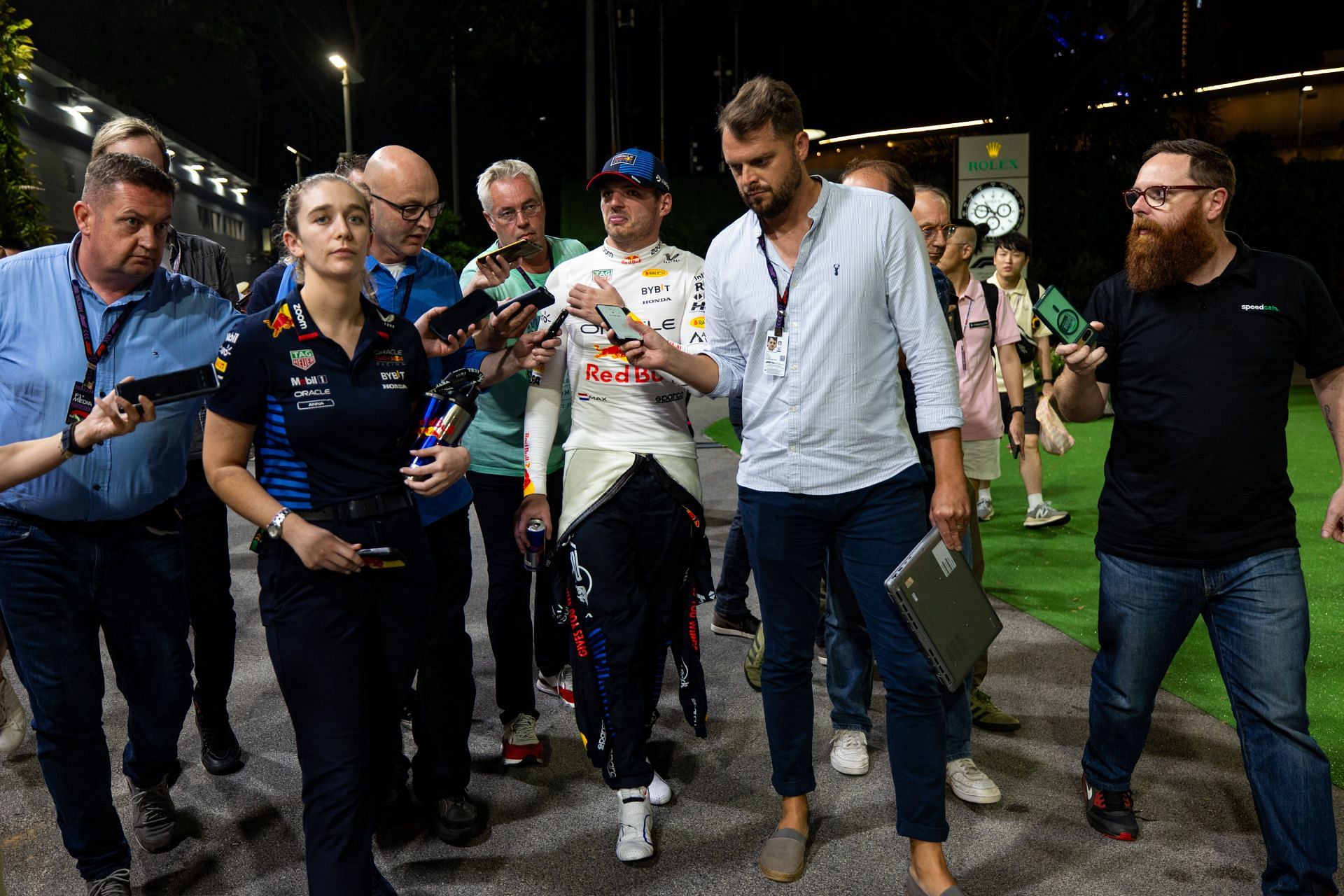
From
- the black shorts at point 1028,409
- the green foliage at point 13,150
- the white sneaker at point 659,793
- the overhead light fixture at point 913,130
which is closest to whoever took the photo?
the white sneaker at point 659,793

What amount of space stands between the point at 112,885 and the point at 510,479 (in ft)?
6.40

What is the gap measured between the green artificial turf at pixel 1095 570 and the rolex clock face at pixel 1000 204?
9.40 ft

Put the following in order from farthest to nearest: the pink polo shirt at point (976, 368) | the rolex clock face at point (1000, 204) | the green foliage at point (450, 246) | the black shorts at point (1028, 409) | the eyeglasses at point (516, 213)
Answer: the green foliage at point (450, 246)
the rolex clock face at point (1000, 204)
the black shorts at point (1028, 409)
the pink polo shirt at point (976, 368)
the eyeglasses at point (516, 213)

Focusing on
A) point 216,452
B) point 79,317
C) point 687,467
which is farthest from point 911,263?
point 79,317

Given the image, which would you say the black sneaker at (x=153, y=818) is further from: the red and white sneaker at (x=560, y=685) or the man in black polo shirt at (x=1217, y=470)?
the man in black polo shirt at (x=1217, y=470)

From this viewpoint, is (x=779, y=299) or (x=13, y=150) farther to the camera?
(x=13, y=150)

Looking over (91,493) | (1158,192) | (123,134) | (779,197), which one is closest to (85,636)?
(91,493)

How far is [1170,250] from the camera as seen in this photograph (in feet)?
10.5

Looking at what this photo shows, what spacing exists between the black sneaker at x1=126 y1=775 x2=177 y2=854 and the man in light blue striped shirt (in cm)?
204

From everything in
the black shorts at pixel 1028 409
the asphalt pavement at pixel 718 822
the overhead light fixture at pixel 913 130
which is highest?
the overhead light fixture at pixel 913 130

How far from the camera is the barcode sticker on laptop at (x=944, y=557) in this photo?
3.12 meters

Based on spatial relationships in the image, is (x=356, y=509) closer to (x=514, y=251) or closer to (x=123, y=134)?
(x=514, y=251)

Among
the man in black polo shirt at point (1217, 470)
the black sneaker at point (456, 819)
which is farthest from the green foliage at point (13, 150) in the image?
the man in black polo shirt at point (1217, 470)

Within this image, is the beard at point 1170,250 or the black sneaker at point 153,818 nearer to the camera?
the beard at point 1170,250
